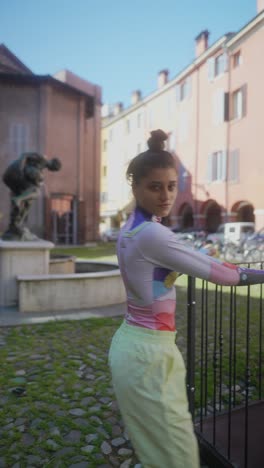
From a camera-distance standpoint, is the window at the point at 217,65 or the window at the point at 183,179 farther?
the window at the point at 183,179

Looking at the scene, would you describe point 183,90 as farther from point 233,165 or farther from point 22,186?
point 22,186

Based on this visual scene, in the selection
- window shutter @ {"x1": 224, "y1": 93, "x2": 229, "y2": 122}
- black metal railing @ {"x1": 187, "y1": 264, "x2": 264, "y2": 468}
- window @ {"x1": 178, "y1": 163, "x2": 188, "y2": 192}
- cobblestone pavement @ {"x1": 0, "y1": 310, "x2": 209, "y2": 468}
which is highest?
window shutter @ {"x1": 224, "y1": 93, "x2": 229, "y2": 122}

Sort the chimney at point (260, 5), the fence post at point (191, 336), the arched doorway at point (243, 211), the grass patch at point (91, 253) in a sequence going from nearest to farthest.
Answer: the fence post at point (191, 336) → the grass patch at point (91, 253) → the chimney at point (260, 5) → the arched doorway at point (243, 211)

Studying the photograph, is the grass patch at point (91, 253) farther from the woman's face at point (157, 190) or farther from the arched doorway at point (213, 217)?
the woman's face at point (157, 190)

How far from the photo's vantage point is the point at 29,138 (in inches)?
939

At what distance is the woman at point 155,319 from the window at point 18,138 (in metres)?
23.6

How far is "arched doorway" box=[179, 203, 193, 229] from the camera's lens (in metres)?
29.0

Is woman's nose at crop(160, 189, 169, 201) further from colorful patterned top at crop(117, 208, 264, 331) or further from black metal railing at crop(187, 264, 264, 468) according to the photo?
black metal railing at crop(187, 264, 264, 468)

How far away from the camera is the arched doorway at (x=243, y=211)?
75.9 feet

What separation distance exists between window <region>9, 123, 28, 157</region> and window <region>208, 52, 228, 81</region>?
12.4 meters

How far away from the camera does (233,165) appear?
2306 centimetres

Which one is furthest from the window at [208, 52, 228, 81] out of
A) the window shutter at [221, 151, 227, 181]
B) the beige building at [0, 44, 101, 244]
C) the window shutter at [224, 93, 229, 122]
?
the beige building at [0, 44, 101, 244]

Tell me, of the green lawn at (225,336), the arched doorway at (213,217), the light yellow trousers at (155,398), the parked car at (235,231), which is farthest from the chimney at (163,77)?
the light yellow trousers at (155,398)

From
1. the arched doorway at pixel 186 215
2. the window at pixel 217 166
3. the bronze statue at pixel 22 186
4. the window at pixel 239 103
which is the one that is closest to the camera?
the bronze statue at pixel 22 186
